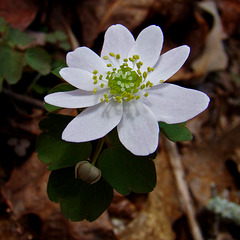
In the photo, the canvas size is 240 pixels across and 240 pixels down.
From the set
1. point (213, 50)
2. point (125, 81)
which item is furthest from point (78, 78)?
point (213, 50)

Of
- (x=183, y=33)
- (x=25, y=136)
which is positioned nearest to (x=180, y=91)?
(x=25, y=136)

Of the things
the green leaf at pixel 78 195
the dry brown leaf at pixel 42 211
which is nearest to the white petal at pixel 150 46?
the green leaf at pixel 78 195

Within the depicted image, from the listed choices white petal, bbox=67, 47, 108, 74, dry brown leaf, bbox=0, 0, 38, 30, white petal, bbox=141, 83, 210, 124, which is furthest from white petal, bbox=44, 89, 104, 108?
dry brown leaf, bbox=0, 0, 38, 30

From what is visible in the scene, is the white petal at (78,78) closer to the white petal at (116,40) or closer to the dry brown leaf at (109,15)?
the white petal at (116,40)

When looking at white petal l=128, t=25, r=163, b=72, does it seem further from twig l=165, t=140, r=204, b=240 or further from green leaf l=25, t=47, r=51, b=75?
twig l=165, t=140, r=204, b=240

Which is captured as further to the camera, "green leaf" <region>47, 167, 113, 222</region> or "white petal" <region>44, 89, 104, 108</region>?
"green leaf" <region>47, 167, 113, 222</region>

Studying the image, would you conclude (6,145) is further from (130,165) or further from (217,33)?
(217,33)
